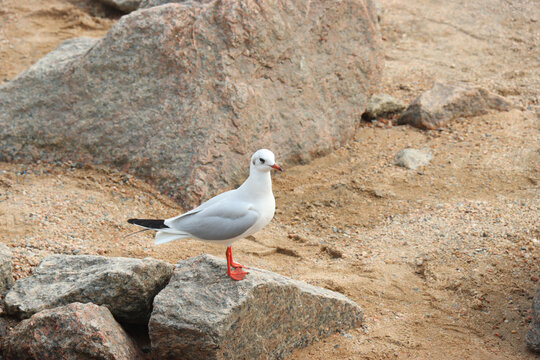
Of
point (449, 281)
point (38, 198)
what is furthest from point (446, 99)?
point (38, 198)

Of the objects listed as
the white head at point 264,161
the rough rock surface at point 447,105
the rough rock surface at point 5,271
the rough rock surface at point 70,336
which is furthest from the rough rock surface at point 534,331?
the rough rock surface at point 447,105

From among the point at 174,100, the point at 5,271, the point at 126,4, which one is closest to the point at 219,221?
the point at 5,271

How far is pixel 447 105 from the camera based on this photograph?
7.39 m

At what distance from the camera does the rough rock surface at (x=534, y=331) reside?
4043mm

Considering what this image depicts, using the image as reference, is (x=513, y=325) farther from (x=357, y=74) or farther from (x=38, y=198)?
(x=38, y=198)

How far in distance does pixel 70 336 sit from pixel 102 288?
16.0 inches

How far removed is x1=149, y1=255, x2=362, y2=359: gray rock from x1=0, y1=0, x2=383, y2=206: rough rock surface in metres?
1.85

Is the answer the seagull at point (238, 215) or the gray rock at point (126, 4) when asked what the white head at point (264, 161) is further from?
the gray rock at point (126, 4)

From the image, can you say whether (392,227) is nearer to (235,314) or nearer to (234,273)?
(234,273)

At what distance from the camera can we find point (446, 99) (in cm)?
743

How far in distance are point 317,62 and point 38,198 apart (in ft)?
10.0

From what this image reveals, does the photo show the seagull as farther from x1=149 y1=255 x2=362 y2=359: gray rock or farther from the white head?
x1=149 y1=255 x2=362 y2=359: gray rock

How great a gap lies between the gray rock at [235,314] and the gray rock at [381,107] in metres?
3.67

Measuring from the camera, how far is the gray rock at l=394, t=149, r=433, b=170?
6.54m
